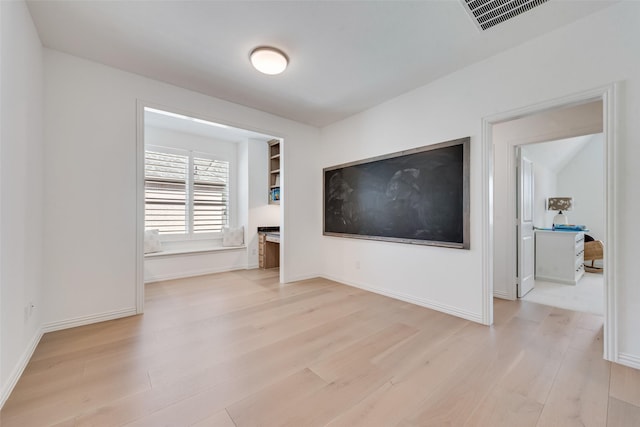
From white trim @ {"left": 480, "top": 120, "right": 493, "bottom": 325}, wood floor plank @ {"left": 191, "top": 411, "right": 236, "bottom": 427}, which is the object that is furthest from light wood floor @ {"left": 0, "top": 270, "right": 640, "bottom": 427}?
white trim @ {"left": 480, "top": 120, "right": 493, "bottom": 325}

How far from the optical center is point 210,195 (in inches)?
203

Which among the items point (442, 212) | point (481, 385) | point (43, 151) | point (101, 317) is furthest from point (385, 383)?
point (43, 151)

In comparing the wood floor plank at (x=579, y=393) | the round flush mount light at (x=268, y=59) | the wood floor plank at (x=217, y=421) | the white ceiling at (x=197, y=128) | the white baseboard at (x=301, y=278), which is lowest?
the wood floor plank at (x=217, y=421)

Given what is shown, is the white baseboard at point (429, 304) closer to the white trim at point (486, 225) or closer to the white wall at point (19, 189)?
the white trim at point (486, 225)

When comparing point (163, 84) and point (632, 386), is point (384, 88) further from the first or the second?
point (632, 386)

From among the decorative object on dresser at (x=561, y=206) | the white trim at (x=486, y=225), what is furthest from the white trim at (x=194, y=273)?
the decorative object on dresser at (x=561, y=206)

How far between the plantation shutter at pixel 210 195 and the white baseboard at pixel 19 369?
298 centimetres

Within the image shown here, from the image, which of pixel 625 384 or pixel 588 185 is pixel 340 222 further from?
pixel 588 185

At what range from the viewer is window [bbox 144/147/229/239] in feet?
14.9

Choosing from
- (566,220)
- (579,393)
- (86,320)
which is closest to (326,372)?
(579,393)

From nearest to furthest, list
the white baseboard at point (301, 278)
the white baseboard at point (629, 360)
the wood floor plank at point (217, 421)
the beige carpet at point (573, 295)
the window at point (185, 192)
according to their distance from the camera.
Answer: the wood floor plank at point (217, 421)
the white baseboard at point (629, 360)
the beige carpet at point (573, 295)
the white baseboard at point (301, 278)
the window at point (185, 192)

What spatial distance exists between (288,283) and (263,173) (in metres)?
2.49

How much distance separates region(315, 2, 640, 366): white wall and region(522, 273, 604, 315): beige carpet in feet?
4.64

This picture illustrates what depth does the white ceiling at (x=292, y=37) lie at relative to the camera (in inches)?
75.4
